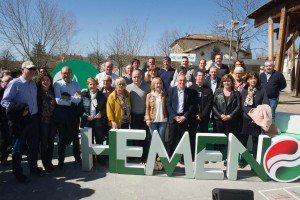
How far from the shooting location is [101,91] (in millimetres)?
5098

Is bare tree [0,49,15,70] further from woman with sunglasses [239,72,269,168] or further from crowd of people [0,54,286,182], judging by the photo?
woman with sunglasses [239,72,269,168]

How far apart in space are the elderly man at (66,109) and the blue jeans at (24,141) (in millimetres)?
379

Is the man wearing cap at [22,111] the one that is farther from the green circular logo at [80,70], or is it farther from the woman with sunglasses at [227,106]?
the woman with sunglasses at [227,106]

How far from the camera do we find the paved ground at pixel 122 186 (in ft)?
12.7

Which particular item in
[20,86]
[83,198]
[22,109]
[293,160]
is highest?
[20,86]

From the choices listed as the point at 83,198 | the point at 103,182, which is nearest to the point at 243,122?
the point at 103,182

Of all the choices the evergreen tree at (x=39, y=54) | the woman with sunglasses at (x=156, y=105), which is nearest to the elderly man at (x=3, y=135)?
the woman with sunglasses at (x=156, y=105)

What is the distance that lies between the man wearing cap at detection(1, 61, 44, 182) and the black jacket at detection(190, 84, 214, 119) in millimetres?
2901

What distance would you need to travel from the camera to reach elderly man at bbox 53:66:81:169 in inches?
179

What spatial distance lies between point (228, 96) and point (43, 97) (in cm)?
334

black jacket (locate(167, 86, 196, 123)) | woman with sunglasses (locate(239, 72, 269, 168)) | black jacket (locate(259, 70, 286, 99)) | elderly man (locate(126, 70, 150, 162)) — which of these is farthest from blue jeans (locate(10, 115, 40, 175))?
black jacket (locate(259, 70, 286, 99))

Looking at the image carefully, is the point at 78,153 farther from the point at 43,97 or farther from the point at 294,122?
the point at 294,122

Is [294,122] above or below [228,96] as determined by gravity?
below

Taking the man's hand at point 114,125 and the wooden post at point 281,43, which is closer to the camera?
the man's hand at point 114,125
